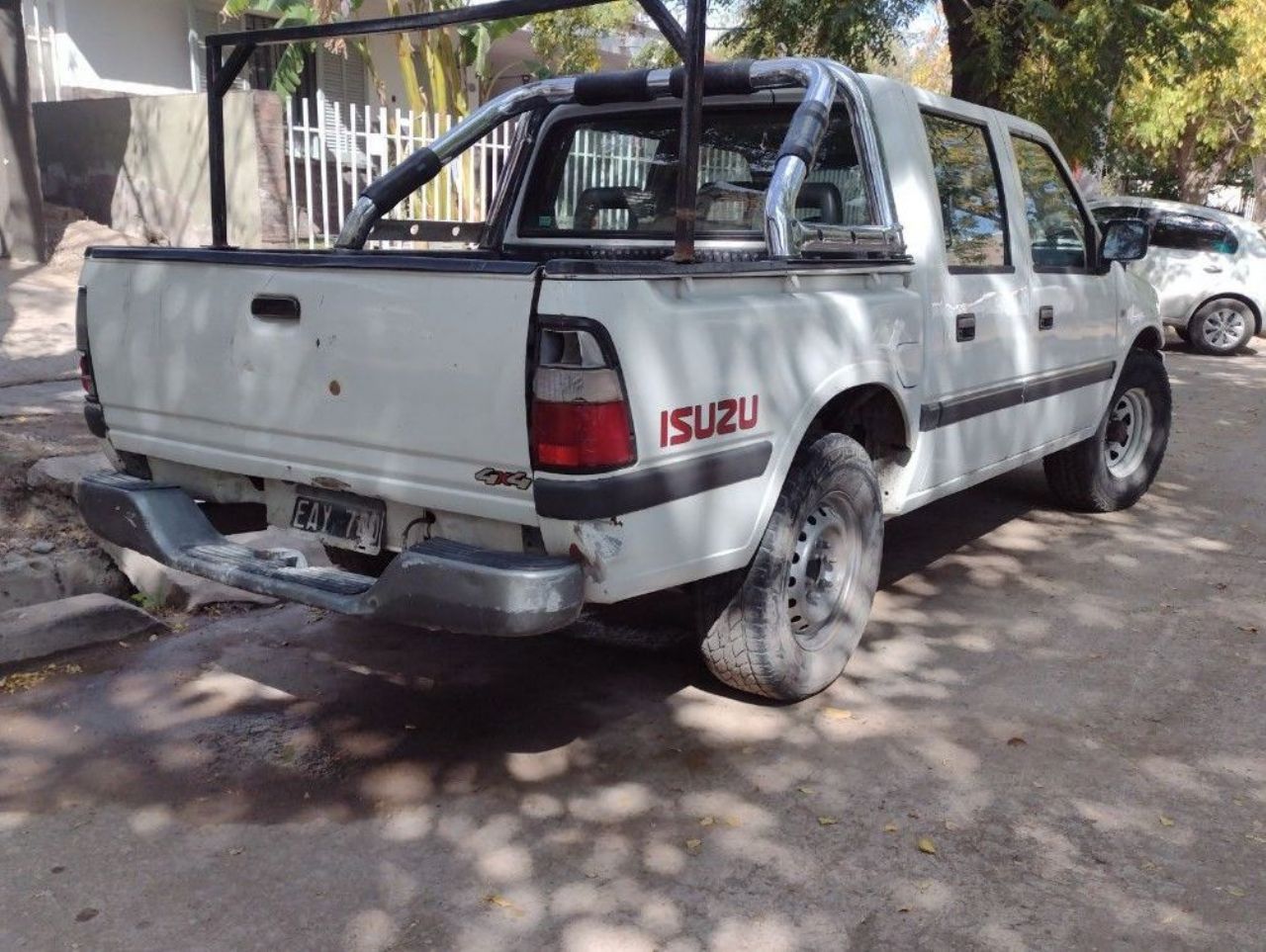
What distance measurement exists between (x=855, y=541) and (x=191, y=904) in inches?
94.3

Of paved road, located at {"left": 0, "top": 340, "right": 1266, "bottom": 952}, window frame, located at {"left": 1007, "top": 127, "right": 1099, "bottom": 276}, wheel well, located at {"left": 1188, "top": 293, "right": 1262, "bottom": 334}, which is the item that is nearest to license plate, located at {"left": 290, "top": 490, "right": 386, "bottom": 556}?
paved road, located at {"left": 0, "top": 340, "right": 1266, "bottom": 952}

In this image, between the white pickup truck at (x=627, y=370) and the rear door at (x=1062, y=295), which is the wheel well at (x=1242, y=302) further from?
the white pickup truck at (x=627, y=370)

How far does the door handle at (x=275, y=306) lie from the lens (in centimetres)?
345

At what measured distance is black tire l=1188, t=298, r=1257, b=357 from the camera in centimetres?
1398

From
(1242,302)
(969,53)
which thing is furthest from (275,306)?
(1242,302)

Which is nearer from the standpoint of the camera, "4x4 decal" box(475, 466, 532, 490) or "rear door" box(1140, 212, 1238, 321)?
"4x4 decal" box(475, 466, 532, 490)

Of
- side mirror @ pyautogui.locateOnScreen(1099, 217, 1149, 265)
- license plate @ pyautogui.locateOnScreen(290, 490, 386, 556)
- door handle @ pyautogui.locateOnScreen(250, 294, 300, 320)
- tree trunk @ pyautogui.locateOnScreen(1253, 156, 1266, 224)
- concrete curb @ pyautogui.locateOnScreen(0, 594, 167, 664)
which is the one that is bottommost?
concrete curb @ pyautogui.locateOnScreen(0, 594, 167, 664)

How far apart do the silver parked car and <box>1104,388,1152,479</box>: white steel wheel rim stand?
Answer: 7.47m

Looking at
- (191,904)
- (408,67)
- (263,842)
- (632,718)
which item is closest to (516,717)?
(632,718)

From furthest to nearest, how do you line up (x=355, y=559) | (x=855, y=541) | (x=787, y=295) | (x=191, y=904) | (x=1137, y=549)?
(x=1137, y=549)
(x=355, y=559)
(x=855, y=541)
(x=787, y=295)
(x=191, y=904)

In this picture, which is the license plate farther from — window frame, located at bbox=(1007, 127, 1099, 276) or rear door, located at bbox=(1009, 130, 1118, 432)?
window frame, located at bbox=(1007, 127, 1099, 276)

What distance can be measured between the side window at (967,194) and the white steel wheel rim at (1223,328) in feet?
34.1

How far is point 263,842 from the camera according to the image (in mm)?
3191

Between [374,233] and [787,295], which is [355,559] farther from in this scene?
[787,295]
